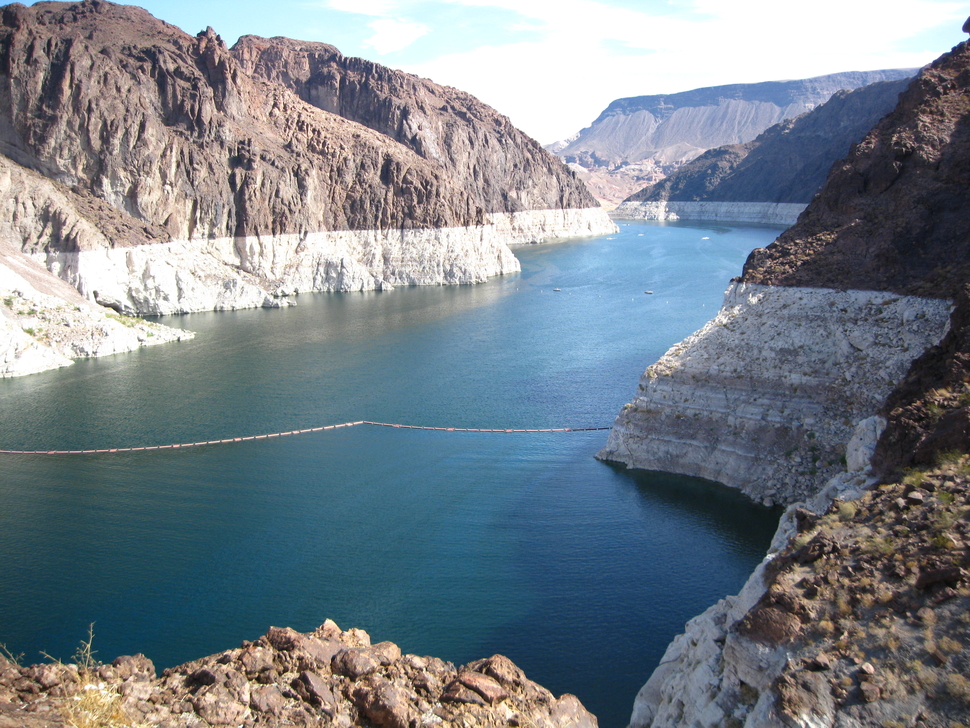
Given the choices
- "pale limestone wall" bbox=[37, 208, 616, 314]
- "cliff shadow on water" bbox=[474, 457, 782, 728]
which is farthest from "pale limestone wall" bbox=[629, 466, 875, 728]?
"pale limestone wall" bbox=[37, 208, 616, 314]

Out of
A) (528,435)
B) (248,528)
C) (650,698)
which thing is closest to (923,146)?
(528,435)

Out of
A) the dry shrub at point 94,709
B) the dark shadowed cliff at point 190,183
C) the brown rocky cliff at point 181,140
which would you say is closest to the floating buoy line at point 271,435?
the dry shrub at point 94,709

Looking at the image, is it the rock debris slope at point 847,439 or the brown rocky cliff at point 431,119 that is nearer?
the rock debris slope at point 847,439

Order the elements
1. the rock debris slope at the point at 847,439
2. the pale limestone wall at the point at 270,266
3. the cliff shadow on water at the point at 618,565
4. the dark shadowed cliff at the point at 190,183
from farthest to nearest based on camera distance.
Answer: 1. the dark shadowed cliff at the point at 190,183
2. the pale limestone wall at the point at 270,266
3. the cliff shadow on water at the point at 618,565
4. the rock debris slope at the point at 847,439

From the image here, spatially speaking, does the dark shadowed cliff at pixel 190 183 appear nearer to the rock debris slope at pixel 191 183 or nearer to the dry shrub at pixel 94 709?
the rock debris slope at pixel 191 183

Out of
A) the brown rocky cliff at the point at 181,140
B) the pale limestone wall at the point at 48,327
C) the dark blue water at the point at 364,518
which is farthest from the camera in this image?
the brown rocky cliff at the point at 181,140

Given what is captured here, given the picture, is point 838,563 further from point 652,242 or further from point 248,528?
point 652,242

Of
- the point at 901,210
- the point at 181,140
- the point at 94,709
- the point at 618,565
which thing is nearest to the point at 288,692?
the point at 94,709

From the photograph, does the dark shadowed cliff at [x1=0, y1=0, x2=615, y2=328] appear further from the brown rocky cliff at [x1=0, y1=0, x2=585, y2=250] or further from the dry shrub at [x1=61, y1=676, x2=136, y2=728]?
the dry shrub at [x1=61, y1=676, x2=136, y2=728]
